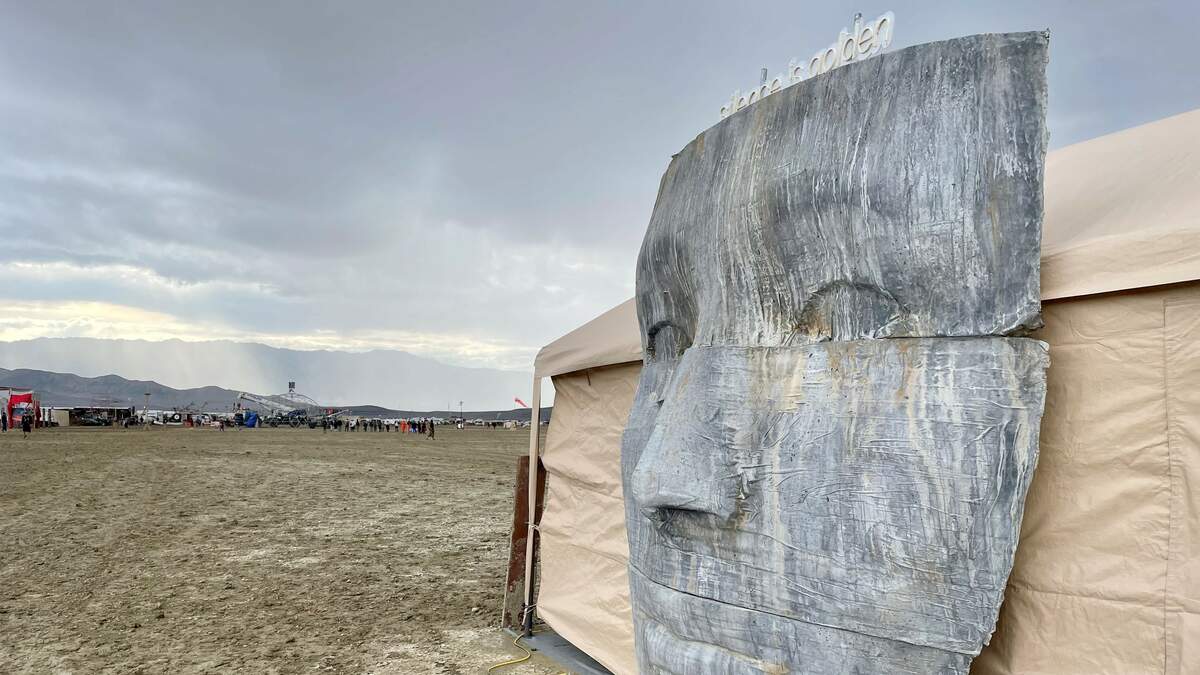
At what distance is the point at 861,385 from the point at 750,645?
0.72 m

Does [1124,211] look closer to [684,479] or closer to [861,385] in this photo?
[861,385]

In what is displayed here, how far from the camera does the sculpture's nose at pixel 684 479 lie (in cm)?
189

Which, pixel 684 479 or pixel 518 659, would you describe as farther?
pixel 518 659

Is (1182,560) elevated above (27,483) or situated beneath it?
elevated above

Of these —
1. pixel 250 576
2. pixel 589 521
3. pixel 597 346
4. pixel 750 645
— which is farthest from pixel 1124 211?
pixel 250 576

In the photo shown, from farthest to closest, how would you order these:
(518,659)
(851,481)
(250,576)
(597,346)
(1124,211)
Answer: (250,576)
(518,659)
(597,346)
(1124,211)
(851,481)

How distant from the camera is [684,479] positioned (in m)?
1.91

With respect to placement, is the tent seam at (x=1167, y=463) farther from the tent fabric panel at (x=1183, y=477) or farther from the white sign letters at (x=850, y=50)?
the white sign letters at (x=850, y=50)

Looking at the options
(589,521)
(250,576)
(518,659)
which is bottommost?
(250,576)

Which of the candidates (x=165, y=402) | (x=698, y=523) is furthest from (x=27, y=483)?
(x=165, y=402)

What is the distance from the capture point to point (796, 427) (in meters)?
1.90

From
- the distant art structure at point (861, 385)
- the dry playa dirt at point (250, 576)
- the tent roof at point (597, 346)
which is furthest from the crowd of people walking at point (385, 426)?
the distant art structure at point (861, 385)

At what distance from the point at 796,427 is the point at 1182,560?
96 centimetres

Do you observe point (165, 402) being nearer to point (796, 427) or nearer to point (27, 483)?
point (27, 483)
